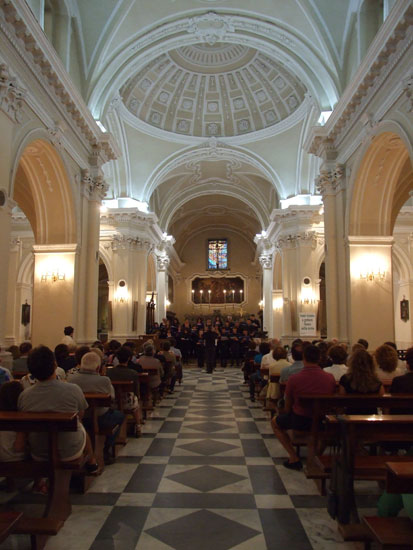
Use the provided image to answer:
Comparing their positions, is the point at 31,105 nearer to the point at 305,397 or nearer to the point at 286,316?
the point at 305,397

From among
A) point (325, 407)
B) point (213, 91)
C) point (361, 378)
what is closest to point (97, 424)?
point (325, 407)

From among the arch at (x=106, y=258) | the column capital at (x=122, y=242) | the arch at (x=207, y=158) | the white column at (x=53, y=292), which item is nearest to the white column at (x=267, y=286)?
the arch at (x=207, y=158)

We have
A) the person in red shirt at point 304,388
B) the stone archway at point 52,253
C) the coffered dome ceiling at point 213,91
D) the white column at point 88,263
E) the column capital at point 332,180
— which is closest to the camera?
the person in red shirt at point 304,388

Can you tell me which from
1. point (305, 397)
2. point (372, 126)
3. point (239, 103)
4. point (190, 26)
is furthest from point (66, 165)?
point (239, 103)

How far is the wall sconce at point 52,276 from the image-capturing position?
1113 centimetres

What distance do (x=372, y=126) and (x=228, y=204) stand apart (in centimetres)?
2155

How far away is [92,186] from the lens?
1230cm

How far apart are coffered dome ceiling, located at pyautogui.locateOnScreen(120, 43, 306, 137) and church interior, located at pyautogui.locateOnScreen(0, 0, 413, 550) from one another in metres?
0.07

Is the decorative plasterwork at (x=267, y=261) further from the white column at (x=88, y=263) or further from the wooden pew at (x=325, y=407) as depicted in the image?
the wooden pew at (x=325, y=407)

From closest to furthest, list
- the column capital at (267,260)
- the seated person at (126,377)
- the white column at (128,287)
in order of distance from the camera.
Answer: the seated person at (126,377), the white column at (128,287), the column capital at (267,260)

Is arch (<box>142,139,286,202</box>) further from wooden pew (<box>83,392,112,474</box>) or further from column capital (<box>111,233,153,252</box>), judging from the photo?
wooden pew (<box>83,392,112,474</box>)

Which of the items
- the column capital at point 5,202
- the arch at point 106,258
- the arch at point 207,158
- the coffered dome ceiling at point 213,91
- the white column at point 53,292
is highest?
the coffered dome ceiling at point 213,91

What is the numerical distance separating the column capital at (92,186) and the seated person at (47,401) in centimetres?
907

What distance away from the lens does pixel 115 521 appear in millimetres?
3580
